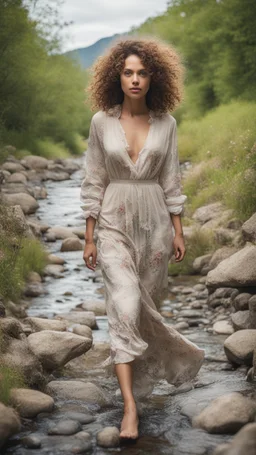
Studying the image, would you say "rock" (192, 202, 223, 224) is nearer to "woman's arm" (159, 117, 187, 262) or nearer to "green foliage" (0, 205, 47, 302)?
"green foliage" (0, 205, 47, 302)

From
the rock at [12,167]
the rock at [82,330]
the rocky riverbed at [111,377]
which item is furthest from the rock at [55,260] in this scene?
the rock at [12,167]

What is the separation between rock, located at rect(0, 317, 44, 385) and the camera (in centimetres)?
498

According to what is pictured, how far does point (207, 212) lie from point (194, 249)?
5.74 feet

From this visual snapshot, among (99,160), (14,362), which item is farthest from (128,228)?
(14,362)

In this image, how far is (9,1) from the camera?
2023cm

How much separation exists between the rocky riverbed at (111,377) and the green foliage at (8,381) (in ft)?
0.26

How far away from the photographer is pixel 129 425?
415 cm

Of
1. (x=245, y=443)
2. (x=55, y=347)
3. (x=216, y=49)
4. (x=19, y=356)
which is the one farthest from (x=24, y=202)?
(x=216, y=49)

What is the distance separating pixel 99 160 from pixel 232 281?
2.88 meters

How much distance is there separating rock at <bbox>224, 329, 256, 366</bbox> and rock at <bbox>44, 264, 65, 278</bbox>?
4.43 metres

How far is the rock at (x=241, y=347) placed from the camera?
5812 mm

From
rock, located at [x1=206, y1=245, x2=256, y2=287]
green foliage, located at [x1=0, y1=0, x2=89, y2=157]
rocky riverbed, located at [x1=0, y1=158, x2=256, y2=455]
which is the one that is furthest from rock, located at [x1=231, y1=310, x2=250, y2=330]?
green foliage, located at [x1=0, y1=0, x2=89, y2=157]

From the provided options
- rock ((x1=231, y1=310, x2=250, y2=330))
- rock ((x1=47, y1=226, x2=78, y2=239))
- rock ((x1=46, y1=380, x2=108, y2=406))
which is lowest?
rock ((x1=47, y1=226, x2=78, y2=239))

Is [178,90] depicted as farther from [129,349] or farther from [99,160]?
[129,349]
